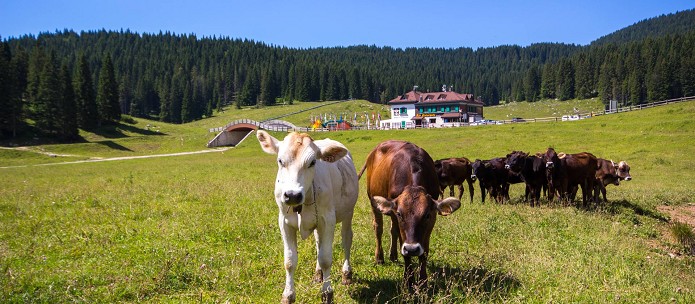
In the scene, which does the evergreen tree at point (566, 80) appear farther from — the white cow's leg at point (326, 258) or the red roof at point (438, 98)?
the white cow's leg at point (326, 258)

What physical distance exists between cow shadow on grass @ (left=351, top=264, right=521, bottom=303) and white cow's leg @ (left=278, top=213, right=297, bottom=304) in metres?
1.11

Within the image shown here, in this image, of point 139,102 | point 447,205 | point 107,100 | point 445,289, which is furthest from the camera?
point 139,102

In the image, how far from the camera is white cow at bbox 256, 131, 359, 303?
5133mm

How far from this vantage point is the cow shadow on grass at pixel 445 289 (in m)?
5.66

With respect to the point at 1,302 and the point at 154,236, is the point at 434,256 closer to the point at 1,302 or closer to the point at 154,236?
the point at 154,236

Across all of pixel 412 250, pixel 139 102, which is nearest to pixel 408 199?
pixel 412 250

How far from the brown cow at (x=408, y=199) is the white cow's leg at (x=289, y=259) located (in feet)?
Result: 4.23

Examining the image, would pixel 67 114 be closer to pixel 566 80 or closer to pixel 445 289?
pixel 445 289

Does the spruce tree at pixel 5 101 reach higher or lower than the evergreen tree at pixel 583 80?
lower

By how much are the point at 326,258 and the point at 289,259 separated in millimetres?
480

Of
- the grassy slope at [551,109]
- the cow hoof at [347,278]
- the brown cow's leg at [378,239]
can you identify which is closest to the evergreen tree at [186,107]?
the grassy slope at [551,109]

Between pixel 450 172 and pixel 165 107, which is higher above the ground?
pixel 165 107

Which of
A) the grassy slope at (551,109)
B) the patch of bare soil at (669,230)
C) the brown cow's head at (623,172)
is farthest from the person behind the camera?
the grassy slope at (551,109)

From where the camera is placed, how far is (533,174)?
52.3 feet
